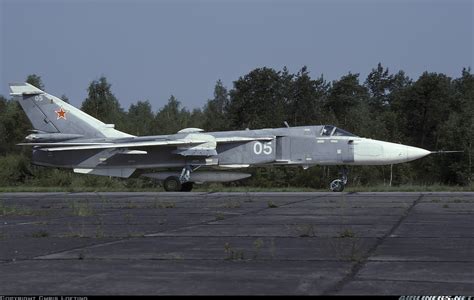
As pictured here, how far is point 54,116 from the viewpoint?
2731cm

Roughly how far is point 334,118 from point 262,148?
24661 millimetres

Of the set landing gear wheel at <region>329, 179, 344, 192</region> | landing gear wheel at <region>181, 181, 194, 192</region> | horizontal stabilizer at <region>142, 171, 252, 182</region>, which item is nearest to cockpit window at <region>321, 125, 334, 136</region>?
landing gear wheel at <region>329, 179, 344, 192</region>

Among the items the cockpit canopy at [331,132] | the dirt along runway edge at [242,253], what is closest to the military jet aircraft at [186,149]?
the cockpit canopy at [331,132]

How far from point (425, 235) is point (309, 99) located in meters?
54.1

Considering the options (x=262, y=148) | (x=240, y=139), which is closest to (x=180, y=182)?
(x=240, y=139)

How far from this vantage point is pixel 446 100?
55469mm

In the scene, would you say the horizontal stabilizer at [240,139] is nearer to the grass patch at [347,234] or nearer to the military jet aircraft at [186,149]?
the military jet aircraft at [186,149]

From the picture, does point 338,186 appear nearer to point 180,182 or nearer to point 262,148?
point 262,148

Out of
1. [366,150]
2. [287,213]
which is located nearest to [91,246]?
[287,213]

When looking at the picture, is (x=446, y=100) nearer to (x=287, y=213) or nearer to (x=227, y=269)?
(x=287, y=213)

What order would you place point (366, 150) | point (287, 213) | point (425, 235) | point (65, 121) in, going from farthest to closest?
point (65, 121)
point (366, 150)
point (287, 213)
point (425, 235)

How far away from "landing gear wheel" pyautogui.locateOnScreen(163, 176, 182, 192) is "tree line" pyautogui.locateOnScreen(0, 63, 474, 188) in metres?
14.5

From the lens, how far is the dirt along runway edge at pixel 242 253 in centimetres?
563

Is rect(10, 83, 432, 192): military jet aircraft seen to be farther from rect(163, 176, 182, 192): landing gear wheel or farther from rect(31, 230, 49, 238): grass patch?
rect(31, 230, 49, 238): grass patch
